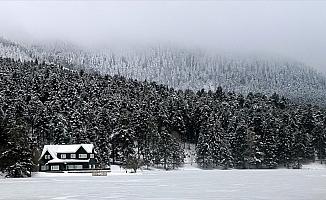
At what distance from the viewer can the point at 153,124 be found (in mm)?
115750

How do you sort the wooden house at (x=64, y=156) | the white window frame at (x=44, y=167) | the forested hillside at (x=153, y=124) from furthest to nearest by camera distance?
the forested hillside at (x=153, y=124)
the white window frame at (x=44, y=167)
the wooden house at (x=64, y=156)

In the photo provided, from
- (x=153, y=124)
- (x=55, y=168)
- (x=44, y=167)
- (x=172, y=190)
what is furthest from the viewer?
(x=153, y=124)

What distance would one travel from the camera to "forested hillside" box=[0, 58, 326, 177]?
353 ft

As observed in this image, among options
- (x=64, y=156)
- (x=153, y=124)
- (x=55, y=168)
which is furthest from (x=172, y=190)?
(x=153, y=124)

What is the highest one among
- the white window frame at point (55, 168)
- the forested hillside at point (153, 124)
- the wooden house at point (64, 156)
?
the forested hillside at point (153, 124)

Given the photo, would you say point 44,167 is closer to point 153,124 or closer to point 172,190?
point 153,124

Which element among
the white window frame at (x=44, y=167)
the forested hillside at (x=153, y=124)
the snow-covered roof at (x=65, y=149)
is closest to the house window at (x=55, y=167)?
the white window frame at (x=44, y=167)

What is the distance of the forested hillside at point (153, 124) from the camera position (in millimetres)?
107625

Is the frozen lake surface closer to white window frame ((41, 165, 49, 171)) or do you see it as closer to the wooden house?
the wooden house

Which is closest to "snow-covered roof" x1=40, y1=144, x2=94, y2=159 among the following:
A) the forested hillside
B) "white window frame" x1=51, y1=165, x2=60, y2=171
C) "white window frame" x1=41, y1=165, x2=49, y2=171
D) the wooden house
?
the wooden house

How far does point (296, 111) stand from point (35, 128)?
76.9 meters

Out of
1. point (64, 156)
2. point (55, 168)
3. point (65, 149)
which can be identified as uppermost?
point (65, 149)

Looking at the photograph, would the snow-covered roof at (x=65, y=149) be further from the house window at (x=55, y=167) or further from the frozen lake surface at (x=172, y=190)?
the frozen lake surface at (x=172, y=190)

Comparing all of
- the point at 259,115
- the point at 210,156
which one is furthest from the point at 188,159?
the point at 259,115
